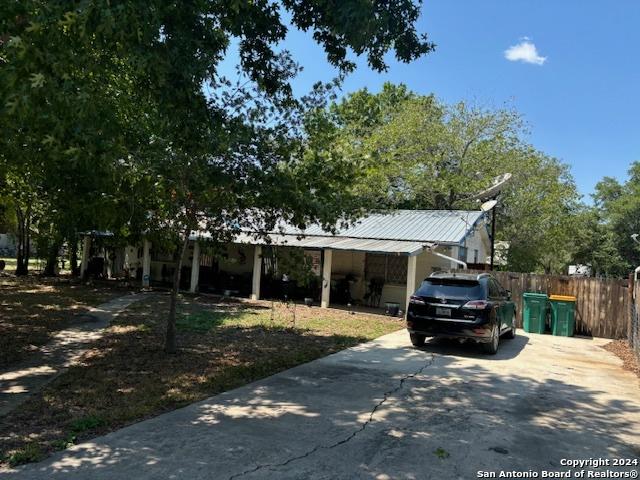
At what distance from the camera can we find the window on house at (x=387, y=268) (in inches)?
742

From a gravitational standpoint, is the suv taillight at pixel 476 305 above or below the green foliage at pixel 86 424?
above

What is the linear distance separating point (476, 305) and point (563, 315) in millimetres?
5548

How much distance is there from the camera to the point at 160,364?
8.20 meters

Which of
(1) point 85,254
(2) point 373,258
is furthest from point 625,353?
(1) point 85,254

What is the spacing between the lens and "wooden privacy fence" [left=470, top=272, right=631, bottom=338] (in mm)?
13570

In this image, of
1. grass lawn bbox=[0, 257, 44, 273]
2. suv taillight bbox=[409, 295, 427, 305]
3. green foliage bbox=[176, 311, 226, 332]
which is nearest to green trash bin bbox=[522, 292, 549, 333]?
suv taillight bbox=[409, 295, 427, 305]

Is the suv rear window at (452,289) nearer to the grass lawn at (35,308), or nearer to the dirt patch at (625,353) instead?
the dirt patch at (625,353)

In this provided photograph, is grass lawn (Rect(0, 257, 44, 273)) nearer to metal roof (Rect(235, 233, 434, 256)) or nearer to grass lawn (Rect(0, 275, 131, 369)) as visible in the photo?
grass lawn (Rect(0, 275, 131, 369))

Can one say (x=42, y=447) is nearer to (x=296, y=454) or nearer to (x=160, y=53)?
(x=296, y=454)

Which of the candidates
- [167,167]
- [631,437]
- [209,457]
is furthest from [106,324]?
[631,437]

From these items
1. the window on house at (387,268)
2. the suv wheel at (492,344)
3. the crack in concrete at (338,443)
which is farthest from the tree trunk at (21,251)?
the crack in concrete at (338,443)

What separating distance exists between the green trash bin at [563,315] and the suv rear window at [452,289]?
5.05m

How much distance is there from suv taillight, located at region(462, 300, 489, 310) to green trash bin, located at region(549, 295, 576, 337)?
5.24 m

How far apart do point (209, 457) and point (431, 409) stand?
2.97 meters
